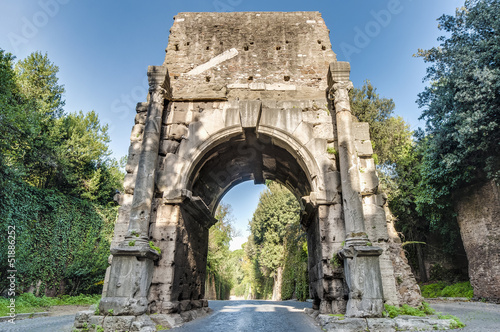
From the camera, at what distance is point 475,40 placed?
11.8 meters

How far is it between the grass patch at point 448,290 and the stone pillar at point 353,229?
501 inches

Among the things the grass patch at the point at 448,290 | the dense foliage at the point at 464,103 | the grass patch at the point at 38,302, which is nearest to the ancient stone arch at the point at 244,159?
the grass patch at the point at 38,302

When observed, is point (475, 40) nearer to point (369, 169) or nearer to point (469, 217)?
point (469, 217)

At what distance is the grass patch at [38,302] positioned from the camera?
9539 mm

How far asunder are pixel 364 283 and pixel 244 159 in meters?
4.83

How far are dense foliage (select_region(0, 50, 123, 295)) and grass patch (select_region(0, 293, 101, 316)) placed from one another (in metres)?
0.76

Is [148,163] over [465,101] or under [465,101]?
under

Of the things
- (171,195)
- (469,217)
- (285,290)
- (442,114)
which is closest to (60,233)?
(171,195)

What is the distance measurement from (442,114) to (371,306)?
11.0 meters

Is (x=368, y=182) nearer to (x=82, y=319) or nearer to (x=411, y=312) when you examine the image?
(x=411, y=312)

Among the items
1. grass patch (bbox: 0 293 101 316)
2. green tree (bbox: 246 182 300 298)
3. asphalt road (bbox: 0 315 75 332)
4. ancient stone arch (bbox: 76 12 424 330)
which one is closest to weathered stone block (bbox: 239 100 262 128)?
ancient stone arch (bbox: 76 12 424 330)

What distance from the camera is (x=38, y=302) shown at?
38.5ft

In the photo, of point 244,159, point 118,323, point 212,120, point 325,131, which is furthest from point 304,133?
point 118,323

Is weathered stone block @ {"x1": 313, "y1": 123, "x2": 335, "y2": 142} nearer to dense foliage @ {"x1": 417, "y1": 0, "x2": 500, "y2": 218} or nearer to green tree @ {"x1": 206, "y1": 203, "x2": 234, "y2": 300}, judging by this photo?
dense foliage @ {"x1": 417, "y1": 0, "x2": 500, "y2": 218}
